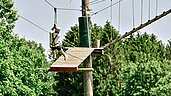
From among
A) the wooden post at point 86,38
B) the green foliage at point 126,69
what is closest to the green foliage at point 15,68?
the green foliage at point 126,69

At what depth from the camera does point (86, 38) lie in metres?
10.4

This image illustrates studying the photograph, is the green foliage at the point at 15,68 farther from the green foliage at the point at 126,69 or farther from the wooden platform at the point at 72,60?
the wooden platform at the point at 72,60

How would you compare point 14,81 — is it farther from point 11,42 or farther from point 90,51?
point 90,51

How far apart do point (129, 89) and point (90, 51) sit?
56.2ft

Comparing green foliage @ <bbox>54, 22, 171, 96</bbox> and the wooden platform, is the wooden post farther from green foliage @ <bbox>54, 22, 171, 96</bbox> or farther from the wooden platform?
green foliage @ <bbox>54, 22, 171, 96</bbox>

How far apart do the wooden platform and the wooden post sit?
333 millimetres

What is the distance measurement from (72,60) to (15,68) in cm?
1493

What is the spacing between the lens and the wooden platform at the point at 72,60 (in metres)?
8.98

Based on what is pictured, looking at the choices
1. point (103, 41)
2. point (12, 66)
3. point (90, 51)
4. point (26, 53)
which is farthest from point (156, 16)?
point (103, 41)

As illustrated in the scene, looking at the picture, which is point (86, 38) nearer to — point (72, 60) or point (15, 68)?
point (72, 60)

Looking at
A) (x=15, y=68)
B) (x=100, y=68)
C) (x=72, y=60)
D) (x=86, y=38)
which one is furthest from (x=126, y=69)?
(x=72, y=60)

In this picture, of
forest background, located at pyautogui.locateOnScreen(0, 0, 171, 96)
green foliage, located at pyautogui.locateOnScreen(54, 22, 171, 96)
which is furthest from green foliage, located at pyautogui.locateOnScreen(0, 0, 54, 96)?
green foliage, located at pyautogui.locateOnScreen(54, 22, 171, 96)

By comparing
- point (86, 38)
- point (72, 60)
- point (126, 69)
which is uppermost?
point (86, 38)

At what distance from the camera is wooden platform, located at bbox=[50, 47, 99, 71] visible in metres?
8.98
